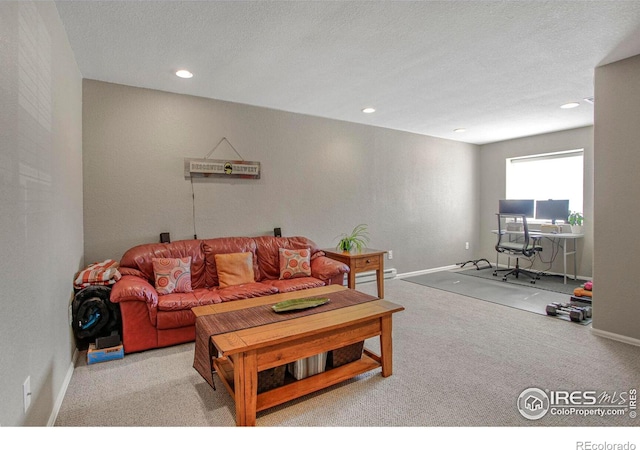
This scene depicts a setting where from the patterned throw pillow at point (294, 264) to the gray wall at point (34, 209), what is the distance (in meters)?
1.93

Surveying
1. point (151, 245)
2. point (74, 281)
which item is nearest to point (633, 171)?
point (151, 245)

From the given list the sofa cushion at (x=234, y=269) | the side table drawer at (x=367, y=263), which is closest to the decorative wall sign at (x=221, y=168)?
the sofa cushion at (x=234, y=269)

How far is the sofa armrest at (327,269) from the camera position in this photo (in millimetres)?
3760

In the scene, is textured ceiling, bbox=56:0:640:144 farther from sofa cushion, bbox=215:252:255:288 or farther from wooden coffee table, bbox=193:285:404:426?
wooden coffee table, bbox=193:285:404:426

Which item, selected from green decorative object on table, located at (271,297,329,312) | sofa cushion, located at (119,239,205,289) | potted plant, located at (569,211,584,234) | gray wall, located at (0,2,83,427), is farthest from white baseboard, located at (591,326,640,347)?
gray wall, located at (0,2,83,427)

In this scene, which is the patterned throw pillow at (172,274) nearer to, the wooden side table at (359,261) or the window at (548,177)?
the wooden side table at (359,261)

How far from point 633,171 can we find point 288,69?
3.14m

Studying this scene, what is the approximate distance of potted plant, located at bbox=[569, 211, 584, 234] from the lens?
5418mm

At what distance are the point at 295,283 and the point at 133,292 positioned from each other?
151 centimetres

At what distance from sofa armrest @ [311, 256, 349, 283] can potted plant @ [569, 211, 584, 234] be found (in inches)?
162

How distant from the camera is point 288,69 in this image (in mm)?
3088
